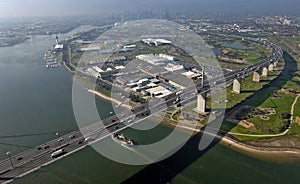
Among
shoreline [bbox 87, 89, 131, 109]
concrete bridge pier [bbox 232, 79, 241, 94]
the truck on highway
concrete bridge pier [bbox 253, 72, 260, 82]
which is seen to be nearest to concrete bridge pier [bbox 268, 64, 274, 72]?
concrete bridge pier [bbox 253, 72, 260, 82]

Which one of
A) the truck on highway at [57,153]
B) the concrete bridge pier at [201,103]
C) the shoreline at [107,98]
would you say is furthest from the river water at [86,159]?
the concrete bridge pier at [201,103]

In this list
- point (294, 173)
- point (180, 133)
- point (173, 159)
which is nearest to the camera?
point (294, 173)

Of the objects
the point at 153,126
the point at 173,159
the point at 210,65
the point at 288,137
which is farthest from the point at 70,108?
the point at 210,65

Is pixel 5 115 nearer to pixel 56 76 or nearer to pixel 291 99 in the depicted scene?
pixel 56 76

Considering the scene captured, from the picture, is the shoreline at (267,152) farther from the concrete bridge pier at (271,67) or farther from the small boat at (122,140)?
the concrete bridge pier at (271,67)

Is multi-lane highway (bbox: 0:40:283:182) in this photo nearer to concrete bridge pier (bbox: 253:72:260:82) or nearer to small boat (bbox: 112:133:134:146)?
small boat (bbox: 112:133:134:146)

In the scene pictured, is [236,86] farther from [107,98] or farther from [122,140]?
[122,140]

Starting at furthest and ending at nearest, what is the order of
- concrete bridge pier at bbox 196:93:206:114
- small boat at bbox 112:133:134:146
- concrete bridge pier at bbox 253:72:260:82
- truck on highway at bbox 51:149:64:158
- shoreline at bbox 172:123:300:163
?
concrete bridge pier at bbox 253:72:260:82 → concrete bridge pier at bbox 196:93:206:114 → small boat at bbox 112:133:134:146 → shoreline at bbox 172:123:300:163 → truck on highway at bbox 51:149:64:158

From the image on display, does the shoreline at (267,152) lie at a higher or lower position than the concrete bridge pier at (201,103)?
lower

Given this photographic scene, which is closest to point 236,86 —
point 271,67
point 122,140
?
point 271,67
